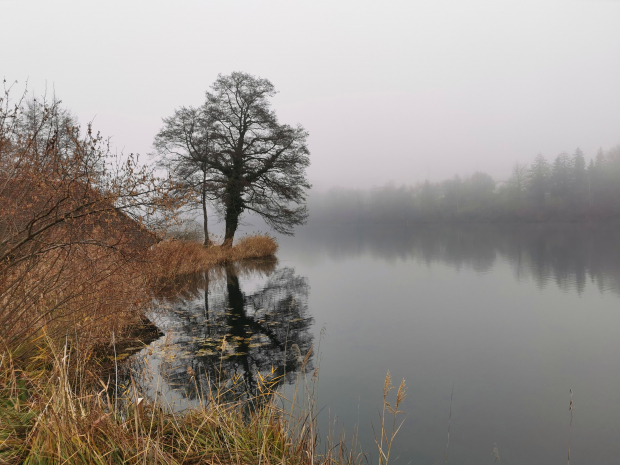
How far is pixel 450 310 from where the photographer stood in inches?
391

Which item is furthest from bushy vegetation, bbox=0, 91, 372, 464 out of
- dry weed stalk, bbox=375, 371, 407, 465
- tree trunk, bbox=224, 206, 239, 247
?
tree trunk, bbox=224, 206, 239, 247

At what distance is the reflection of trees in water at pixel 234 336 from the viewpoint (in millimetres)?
5086

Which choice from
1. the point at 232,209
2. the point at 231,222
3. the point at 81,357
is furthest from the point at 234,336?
the point at 231,222

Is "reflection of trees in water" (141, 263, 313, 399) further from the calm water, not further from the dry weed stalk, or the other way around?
the dry weed stalk

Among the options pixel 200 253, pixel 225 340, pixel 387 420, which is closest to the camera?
pixel 387 420

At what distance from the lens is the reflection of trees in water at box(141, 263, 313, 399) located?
16.7ft

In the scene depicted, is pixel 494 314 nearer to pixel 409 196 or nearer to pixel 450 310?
pixel 450 310

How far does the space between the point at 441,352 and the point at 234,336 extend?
4.26m

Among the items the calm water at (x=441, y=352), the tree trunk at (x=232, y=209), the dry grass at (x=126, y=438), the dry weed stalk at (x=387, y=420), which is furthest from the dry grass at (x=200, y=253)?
the dry weed stalk at (x=387, y=420)

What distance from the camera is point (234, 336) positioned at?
7.24 metres

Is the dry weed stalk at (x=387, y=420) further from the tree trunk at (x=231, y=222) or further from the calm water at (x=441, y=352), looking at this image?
the tree trunk at (x=231, y=222)

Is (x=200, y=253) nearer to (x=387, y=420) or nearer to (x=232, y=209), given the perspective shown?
(x=232, y=209)

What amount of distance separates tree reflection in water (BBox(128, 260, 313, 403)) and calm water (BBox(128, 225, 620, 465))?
0.04 meters

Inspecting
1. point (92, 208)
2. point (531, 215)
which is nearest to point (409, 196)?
point (531, 215)
